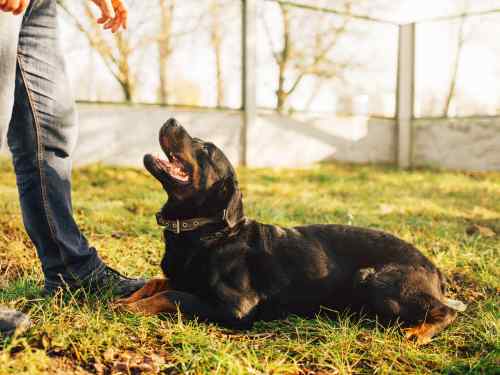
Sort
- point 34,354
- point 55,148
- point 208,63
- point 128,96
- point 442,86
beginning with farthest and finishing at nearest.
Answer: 1. point 442,86
2. point 208,63
3. point 128,96
4. point 55,148
5. point 34,354

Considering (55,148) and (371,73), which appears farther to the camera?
(371,73)

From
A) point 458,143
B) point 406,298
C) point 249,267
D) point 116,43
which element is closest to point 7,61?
point 249,267

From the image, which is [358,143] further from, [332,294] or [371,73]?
[332,294]

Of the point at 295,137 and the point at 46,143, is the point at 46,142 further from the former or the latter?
the point at 295,137

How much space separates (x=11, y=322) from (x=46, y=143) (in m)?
0.79

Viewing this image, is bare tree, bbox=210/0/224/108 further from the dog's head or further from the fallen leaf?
the dog's head

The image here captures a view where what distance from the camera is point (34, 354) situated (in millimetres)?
1684

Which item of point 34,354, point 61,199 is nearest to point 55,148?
point 61,199

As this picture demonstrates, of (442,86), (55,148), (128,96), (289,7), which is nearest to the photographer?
(55,148)

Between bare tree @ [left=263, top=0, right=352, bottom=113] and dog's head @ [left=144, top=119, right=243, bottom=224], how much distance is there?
23.8 feet

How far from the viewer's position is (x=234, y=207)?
2.54 metres

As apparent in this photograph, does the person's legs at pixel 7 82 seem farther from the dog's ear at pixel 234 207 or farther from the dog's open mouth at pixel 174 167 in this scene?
the dog's ear at pixel 234 207

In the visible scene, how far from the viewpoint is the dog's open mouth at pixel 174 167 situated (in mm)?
2471

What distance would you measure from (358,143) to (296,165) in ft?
5.44
